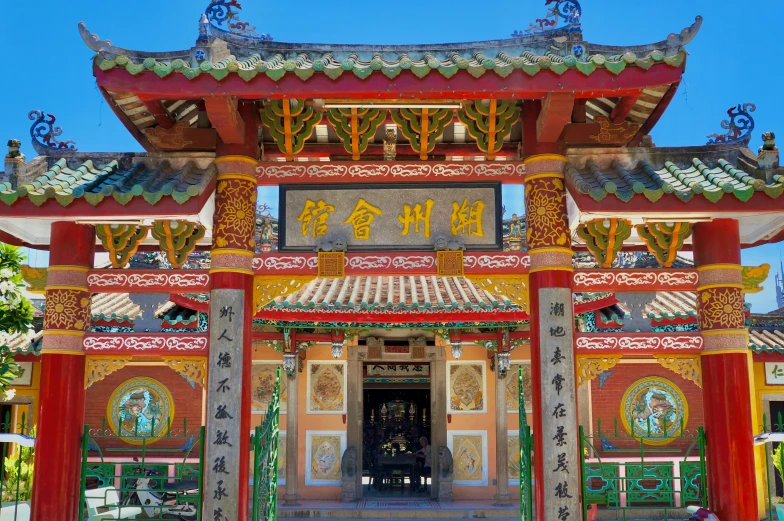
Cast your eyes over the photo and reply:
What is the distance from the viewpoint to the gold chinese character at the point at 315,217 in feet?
24.0

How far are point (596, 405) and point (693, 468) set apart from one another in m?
7.32

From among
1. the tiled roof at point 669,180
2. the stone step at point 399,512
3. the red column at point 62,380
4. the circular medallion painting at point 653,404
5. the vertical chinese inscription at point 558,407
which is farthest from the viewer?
the circular medallion painting at point 653,404

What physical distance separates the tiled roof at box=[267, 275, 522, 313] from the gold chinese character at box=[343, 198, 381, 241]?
463cm

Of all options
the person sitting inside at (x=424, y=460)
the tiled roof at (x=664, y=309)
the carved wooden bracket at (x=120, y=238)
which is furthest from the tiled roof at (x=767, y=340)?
the carved wooden bracket at (x=120, y=238)

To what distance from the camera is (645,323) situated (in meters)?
12.3

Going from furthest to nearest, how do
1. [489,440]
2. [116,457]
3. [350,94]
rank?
[489,440] → [116,457] → [350,94]

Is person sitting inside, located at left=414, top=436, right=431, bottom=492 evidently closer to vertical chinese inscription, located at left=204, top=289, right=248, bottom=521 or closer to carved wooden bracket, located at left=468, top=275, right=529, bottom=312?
carved wooden bracket, located at left=468, top=275, right=529, bottom=312

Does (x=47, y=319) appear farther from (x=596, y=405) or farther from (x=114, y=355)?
(x=596, y=405)

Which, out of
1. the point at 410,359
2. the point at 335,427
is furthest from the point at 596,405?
the point at 335,427

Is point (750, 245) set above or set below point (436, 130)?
below

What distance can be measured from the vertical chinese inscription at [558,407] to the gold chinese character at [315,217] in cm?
202

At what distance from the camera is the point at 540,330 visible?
6973mm

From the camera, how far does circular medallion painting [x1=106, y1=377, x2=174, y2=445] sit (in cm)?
1436

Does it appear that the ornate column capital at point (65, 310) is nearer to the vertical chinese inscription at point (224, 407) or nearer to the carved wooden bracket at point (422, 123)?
the vertical chinese inscription at point (224, 407)
